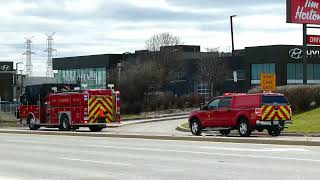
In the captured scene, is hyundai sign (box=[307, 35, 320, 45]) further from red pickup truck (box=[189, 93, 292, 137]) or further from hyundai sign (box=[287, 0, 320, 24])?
red pickup truck (box=[189, 93, 292, 137])

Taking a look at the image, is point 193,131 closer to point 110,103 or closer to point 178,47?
point 110,103

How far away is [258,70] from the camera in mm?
85750

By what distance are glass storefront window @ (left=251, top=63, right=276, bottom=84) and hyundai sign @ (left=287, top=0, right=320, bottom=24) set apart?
133 feet

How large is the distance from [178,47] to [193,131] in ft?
207

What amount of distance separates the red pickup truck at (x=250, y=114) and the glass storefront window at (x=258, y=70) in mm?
56741

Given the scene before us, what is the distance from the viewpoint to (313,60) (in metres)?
84.8

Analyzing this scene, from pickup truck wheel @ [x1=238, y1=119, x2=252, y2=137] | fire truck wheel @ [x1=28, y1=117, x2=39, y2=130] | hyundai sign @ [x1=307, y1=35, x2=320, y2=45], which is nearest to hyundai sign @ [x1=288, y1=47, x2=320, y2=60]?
hyundai sign @ [x1=307, y1=35, x2=320, y2=45]

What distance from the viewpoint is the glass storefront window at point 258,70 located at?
84.6 metres

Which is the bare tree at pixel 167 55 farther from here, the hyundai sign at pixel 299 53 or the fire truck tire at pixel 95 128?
the fire truck tire at pixel 95 128

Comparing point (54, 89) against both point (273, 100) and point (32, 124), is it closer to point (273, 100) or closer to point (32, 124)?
point (32, 124)

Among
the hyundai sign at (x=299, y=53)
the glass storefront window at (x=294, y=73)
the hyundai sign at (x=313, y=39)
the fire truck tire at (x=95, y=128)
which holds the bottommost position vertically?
the fire truck tire at (x=95, y=128)

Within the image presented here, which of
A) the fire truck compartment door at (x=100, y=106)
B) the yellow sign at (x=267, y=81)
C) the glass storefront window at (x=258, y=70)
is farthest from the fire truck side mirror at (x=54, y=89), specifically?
the glass storefront window at (x=258, y=70)

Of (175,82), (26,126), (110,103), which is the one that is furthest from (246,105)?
(175,82)

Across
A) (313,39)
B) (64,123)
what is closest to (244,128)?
(64,123)
